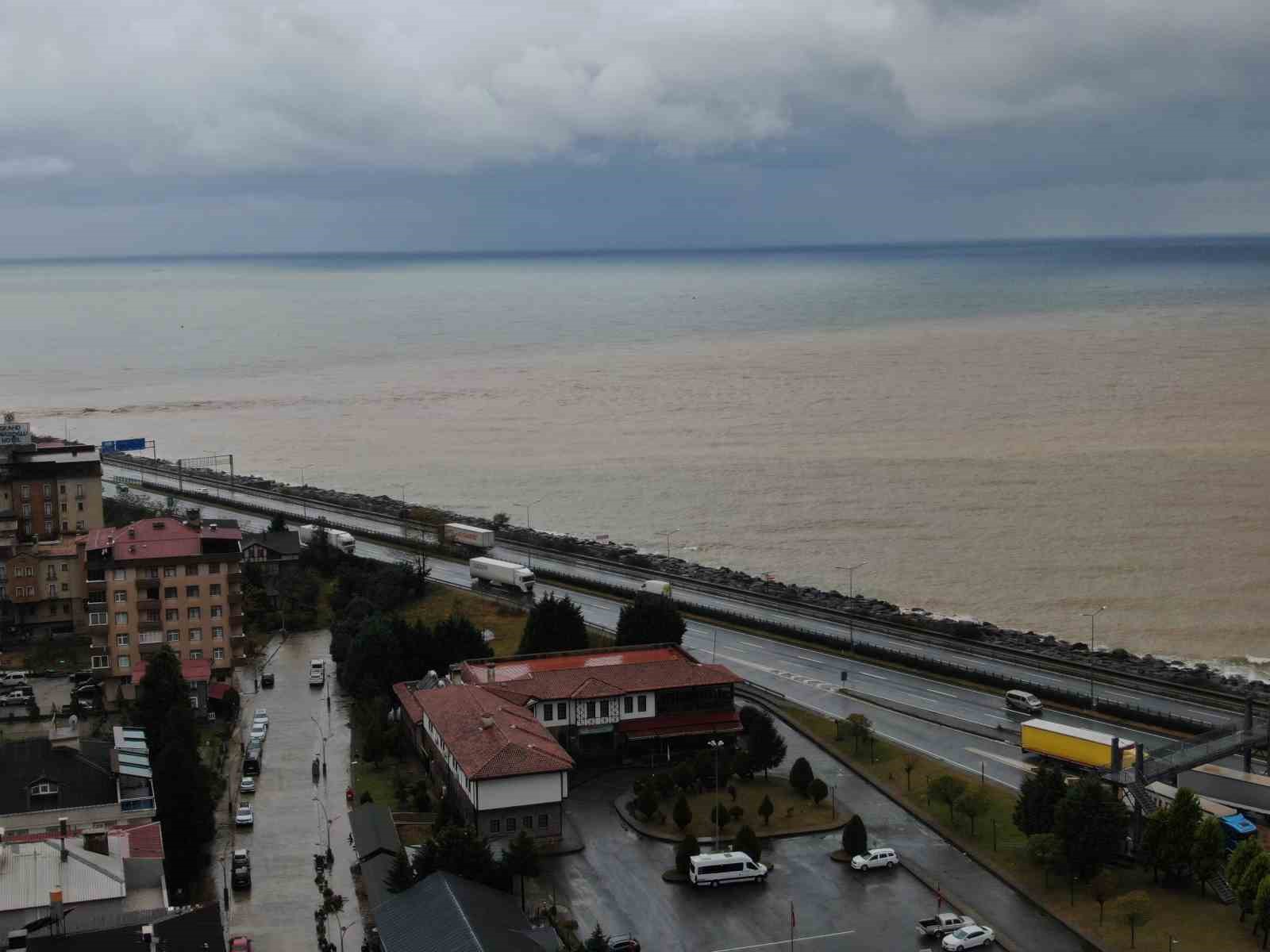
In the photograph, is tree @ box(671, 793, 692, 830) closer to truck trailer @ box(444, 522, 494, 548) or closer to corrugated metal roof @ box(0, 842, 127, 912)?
corrugated metal roof @ box(0, 842, 127, 912)

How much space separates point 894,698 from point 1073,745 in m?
6.95

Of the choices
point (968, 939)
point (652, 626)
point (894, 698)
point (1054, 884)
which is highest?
point (652, 626)

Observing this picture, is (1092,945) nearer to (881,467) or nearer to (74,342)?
(881,467)

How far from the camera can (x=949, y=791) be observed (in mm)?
28797

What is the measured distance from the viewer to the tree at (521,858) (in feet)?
83.3

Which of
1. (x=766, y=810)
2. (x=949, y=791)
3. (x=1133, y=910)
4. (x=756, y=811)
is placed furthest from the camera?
(x=756, y=811)

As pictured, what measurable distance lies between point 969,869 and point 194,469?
60.8m

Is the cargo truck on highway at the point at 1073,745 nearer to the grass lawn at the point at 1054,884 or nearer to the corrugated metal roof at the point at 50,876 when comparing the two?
the grass lawn at the point at 1054,884

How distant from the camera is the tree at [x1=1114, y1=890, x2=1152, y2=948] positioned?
23812 mm

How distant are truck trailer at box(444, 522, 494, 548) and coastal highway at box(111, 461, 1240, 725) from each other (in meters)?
0.95

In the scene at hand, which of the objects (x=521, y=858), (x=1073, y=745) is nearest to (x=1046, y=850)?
(x=1073, y=745)

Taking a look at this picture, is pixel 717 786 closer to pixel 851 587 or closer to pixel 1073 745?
pixel 1073 745

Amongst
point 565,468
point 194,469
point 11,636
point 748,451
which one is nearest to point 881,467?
point 748,451

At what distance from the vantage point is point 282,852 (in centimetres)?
2800
